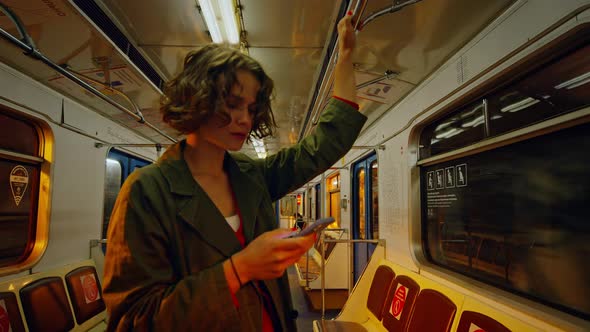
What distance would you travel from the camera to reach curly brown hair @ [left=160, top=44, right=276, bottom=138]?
2.51 ft

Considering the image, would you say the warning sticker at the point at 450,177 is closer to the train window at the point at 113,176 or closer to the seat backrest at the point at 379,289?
the seat backrest at the point at 379,289

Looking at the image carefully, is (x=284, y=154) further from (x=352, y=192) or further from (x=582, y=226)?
(x=352, y=192)

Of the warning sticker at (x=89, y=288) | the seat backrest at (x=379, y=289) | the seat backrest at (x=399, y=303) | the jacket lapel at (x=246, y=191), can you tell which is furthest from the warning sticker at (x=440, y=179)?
the warning sticker at (x=89, y=288)

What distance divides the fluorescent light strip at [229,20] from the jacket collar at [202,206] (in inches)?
59.6

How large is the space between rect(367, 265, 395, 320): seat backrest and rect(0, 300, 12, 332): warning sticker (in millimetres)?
3327

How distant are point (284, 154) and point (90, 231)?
4.15 metres

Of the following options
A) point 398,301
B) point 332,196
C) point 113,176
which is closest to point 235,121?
point 398,301

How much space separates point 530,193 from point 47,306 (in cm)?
420

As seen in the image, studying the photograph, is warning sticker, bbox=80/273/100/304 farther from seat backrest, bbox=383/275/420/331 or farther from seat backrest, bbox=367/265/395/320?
seat backrest, bbox=383/275/420/331

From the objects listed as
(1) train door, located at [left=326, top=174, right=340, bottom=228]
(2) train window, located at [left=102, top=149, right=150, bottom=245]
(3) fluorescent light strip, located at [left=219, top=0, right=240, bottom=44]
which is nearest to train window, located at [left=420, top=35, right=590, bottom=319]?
(3) fluorescent light strip, located at [left=219, top=0, right=240, bottom=44]

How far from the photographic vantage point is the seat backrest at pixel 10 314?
2527 mm

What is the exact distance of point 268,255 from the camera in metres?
0.58

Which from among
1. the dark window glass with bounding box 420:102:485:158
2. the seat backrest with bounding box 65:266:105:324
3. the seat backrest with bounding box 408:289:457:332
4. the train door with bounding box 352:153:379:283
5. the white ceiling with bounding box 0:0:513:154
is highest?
the white ceiling with bounding box 0:0:513:154

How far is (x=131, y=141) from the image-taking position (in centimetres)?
Result: 529
